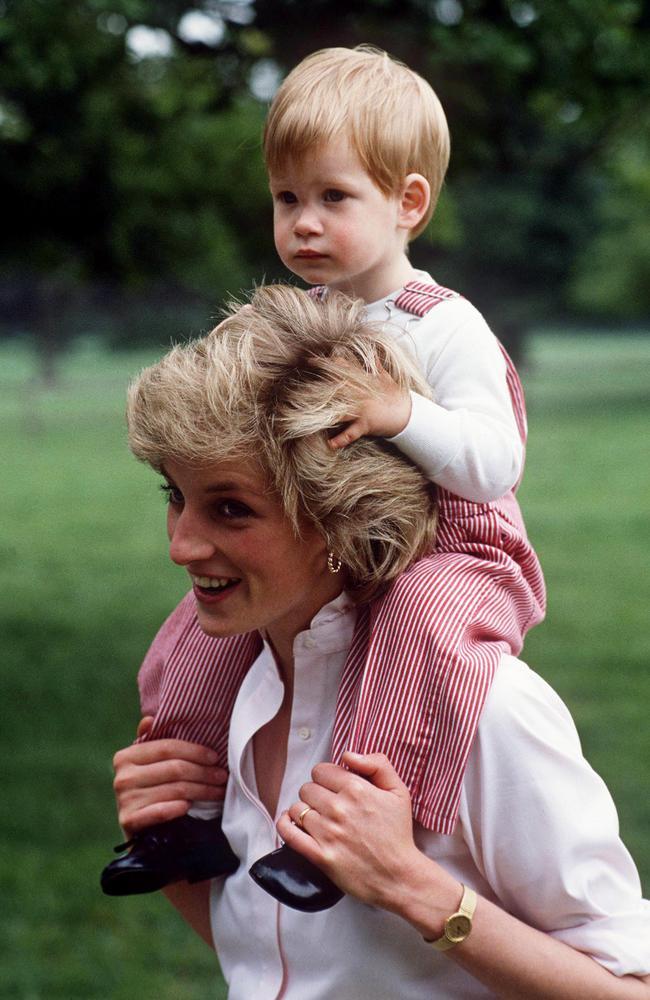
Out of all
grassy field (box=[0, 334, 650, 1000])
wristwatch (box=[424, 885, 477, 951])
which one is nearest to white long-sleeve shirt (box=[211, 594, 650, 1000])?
wristwatch (box=[424, 885, 477, 951])

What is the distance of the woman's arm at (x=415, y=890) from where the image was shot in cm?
189

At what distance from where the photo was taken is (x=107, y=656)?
9.92 m

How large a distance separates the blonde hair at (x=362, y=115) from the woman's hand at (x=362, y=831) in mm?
959

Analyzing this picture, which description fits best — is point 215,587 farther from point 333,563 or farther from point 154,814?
point 154,814

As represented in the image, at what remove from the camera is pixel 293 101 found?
2.23 meters

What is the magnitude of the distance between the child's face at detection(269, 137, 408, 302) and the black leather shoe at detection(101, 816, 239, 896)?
3.03 ft

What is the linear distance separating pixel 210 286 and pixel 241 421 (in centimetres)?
2746

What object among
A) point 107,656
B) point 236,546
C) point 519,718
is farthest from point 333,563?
point 107,656

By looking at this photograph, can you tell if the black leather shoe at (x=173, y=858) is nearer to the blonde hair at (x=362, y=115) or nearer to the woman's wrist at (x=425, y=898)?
the woman's wrist at (x=425, y=898)

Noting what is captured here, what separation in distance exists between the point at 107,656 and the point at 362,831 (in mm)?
8186

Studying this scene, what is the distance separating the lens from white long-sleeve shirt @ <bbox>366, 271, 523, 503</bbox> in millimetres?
2025

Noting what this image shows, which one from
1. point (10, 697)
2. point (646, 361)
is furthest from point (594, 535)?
point (646, 361)

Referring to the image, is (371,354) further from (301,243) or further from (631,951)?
(631,951)

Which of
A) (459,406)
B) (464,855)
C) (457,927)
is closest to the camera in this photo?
(457,927)
